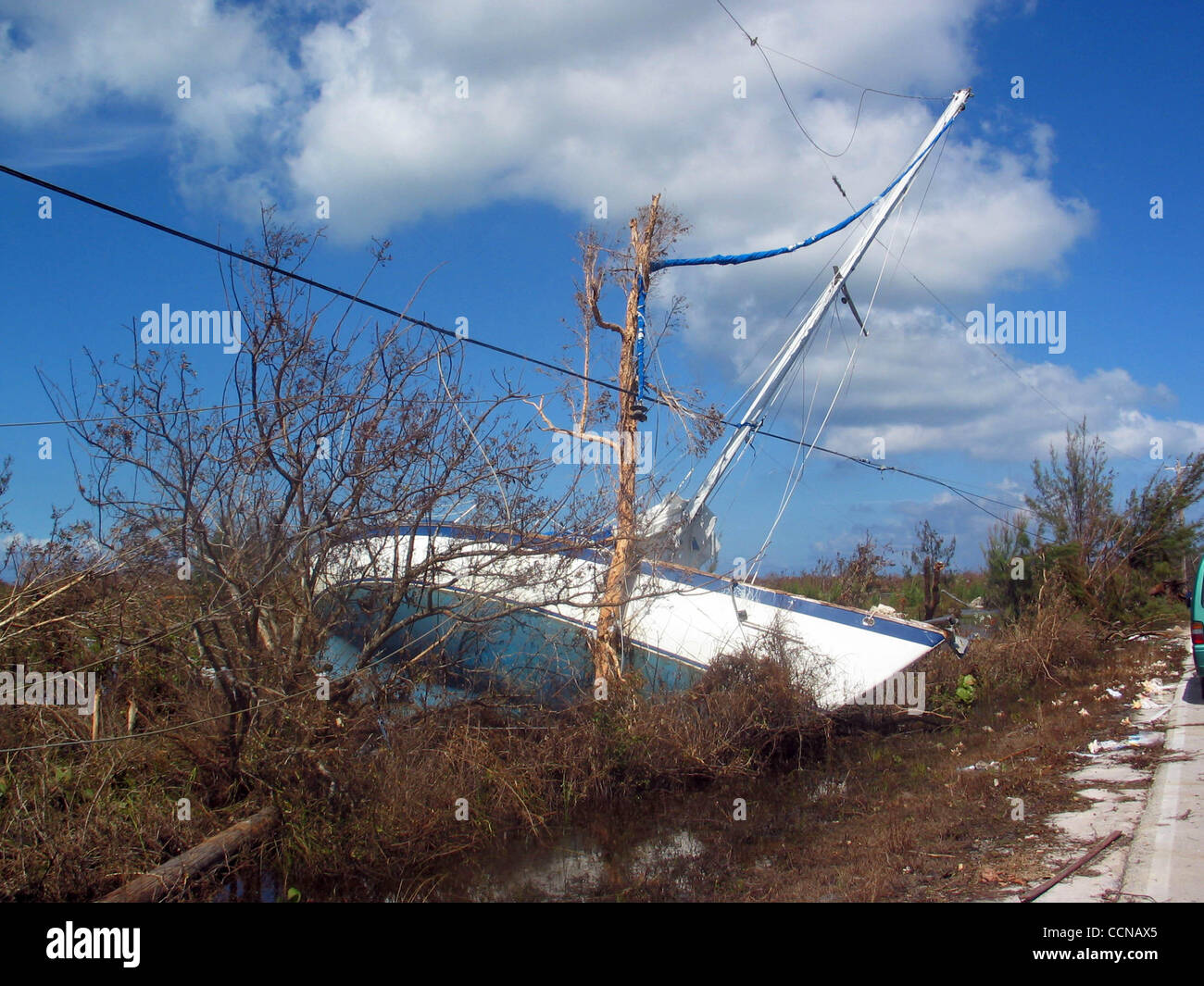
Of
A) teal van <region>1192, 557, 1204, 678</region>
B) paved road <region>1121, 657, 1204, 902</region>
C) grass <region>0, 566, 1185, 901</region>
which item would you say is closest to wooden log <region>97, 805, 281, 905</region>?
grass <region>0, 566, 1185, 901</region>

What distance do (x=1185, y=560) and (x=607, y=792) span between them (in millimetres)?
20571

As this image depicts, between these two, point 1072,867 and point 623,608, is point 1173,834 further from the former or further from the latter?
point 623,608

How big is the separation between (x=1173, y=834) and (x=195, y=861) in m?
6.99

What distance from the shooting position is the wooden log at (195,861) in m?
5.95

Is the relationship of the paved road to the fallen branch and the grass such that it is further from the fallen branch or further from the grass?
the grass

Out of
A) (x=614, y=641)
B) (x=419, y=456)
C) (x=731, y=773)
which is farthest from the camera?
(x=614, y=641)

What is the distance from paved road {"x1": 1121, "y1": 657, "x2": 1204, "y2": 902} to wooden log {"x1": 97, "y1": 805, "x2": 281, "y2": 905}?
20.1ft

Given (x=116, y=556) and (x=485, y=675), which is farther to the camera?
(x=485, y=675)

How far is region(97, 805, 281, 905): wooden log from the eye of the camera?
5953mm

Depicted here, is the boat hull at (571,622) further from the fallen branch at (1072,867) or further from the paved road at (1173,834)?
the fallen branch at (1072,867)

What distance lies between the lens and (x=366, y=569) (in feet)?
29.3

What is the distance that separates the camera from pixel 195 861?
645 cm
